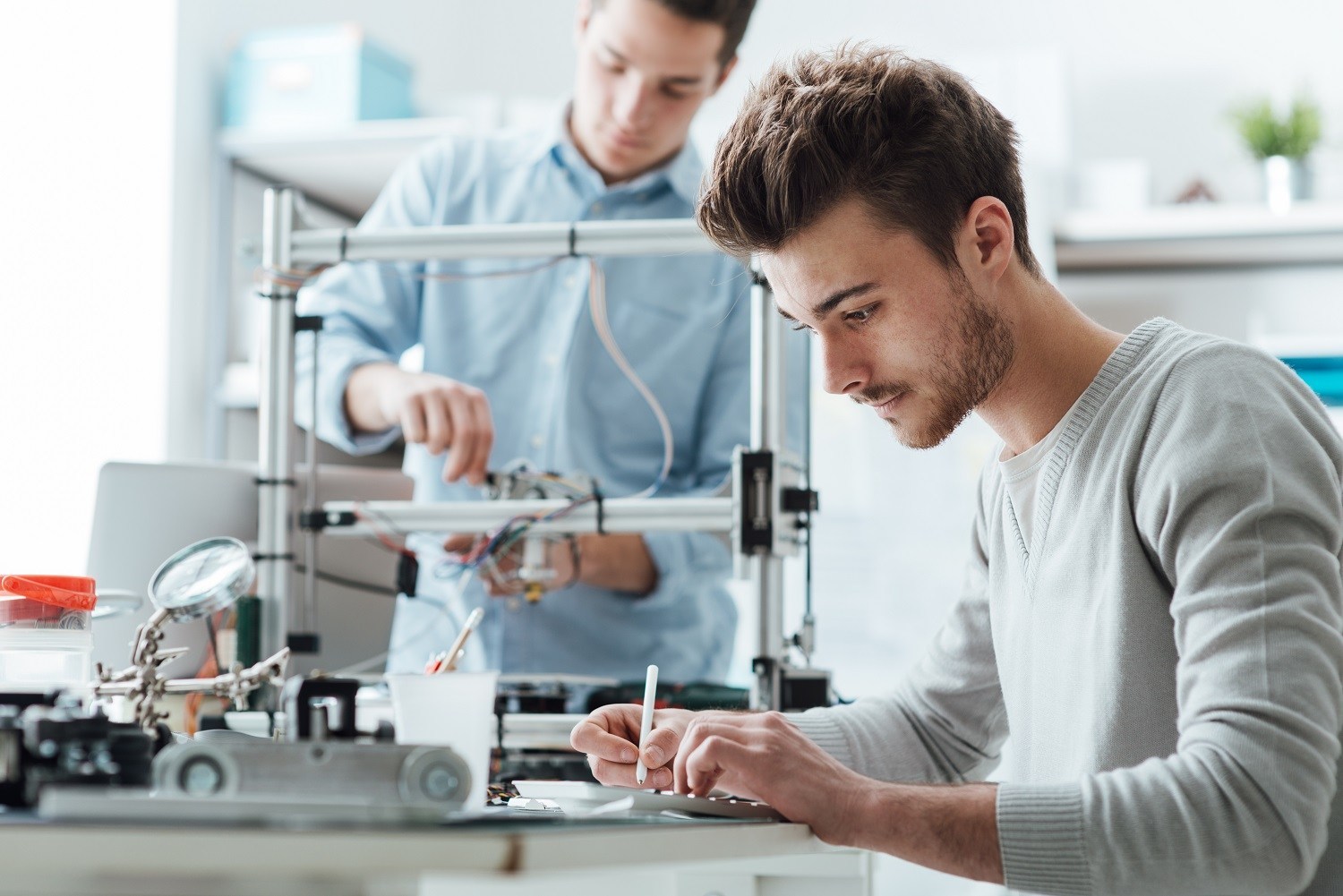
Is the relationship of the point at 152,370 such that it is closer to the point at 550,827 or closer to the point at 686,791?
the point at 686,791

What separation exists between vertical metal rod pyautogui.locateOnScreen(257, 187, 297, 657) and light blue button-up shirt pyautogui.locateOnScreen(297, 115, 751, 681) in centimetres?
15

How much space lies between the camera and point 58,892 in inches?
23.3

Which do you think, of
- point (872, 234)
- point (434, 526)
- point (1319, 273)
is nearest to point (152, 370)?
point (434, 526)

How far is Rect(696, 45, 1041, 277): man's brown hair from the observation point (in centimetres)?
111

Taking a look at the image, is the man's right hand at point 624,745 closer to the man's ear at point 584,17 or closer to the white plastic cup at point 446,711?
the white plastic cup at point 446,711

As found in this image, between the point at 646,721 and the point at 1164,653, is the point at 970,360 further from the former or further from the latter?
the point at 646,721

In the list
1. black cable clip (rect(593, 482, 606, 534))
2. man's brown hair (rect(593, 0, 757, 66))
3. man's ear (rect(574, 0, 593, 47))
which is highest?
man's ear (rect(574, 0, 593, 47))

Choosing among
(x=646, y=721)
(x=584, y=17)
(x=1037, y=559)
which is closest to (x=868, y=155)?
(x=1037, y=559)

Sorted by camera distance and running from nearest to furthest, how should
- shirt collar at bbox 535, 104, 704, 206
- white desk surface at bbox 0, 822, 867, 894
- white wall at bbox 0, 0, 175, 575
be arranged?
white desk surface at bbox 0, 822, 867, 894 < shirt collar at bbox 535, 104, 704, 206 < white wall at bbox 0, 0, 175, 575

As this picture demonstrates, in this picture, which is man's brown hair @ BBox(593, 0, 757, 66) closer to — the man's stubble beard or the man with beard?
the man with beard

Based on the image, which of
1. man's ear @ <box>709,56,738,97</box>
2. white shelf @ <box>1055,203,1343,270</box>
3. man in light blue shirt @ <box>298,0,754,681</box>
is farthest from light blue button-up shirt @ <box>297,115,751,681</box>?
white shelf @ <box>1055,203,1343,270</box>

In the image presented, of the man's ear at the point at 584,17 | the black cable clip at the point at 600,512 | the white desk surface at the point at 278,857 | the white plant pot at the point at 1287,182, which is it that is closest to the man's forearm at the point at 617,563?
the black cable clip at the point at 600,512

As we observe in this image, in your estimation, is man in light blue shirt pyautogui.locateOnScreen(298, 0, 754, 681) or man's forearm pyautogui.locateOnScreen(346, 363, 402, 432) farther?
man in light blue shirt pyautogui.locateOnScreen(298, 0, 754, 681)

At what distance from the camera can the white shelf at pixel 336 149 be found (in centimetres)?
267
